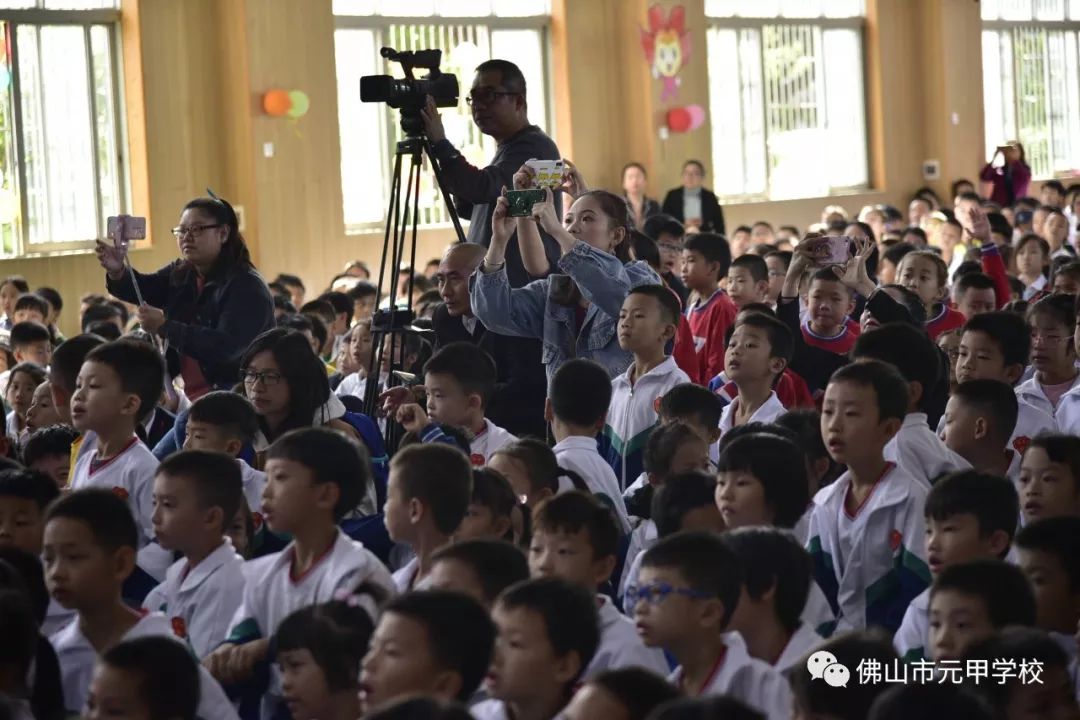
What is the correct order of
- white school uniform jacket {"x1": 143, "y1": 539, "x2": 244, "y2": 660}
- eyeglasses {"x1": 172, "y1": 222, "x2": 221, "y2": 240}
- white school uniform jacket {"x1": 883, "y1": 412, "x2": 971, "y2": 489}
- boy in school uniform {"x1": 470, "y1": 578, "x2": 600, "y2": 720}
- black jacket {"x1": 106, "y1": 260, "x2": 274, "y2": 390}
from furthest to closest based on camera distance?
eyeglasses {"x1": 172, "y1": 222, "x2": 221, "y2": 240} → black jacket {"x1": 106, "y1": 260, "x2": 274, "y2": 390} → white school uniform jacket {"x1": 883, "y1": 412, "x2": 971, "y2": 489} → white school uniform jacket {"x1": 143, "y1": 539, "x2": 244, "y2": 660} → boy in school uniform {"x1": 470, "y1": 578, "x2": 600, "y2": 720}

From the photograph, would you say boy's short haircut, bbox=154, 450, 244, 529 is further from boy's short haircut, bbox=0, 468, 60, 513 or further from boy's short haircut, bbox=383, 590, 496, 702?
boy's short haircut, bbox=383, 590, 496, 702

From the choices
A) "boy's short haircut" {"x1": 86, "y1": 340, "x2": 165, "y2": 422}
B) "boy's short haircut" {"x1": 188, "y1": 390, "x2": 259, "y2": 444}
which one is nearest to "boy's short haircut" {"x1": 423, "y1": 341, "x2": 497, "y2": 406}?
"boy's short haircut" {"x1": 188, "y1": 390, "x2": 259, "y2": 444}

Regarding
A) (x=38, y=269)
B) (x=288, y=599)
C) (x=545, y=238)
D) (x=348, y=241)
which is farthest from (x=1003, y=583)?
(x=348, y=241)

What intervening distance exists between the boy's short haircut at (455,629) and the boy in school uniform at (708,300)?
3.11m

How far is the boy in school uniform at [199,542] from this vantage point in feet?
10.5

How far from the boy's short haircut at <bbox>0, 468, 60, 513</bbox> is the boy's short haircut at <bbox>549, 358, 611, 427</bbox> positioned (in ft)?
4.19

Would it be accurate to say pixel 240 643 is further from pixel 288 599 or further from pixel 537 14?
pixel 537 14

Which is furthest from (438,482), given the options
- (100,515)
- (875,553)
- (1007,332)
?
(1007,332)

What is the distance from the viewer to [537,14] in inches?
502

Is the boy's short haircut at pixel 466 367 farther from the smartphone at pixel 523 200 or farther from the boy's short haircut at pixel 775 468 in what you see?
the boy's short haircut at pixel 775 468

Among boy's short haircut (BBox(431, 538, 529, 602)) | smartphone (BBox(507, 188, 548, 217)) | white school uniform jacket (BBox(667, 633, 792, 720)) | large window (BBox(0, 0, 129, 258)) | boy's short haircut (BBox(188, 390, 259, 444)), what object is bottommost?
white school uniform jacket (BBox(667, 633, 792, 720))

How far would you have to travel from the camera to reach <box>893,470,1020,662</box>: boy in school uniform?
10.2 feet

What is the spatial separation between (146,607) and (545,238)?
6.97ft

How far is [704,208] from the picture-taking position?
1229 centimetres
